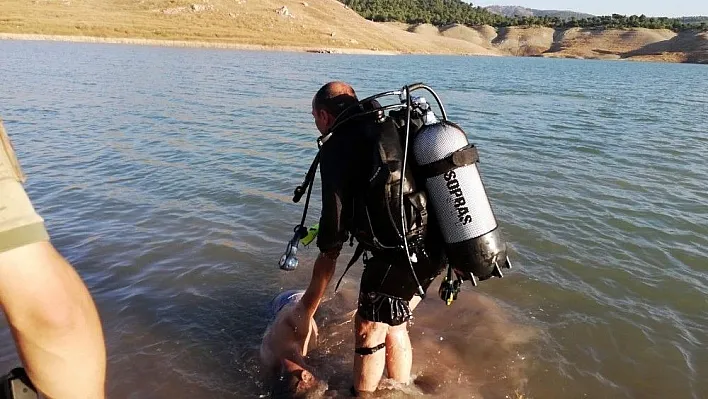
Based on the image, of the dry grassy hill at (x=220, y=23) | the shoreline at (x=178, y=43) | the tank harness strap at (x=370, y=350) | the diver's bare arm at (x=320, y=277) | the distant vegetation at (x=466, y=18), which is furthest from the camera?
the distant vegetation at (x=466, y=18)

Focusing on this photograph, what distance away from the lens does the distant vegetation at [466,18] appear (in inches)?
5182

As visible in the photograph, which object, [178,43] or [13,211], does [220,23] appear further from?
[13,211]

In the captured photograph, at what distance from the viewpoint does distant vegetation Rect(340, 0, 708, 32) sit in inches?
5182

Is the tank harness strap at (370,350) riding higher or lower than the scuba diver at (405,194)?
lower

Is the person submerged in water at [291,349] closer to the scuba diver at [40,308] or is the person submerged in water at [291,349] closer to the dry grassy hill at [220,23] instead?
the scuba diver at [40,308]

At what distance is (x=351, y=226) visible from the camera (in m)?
3.87

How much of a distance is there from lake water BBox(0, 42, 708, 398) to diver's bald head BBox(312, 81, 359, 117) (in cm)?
265

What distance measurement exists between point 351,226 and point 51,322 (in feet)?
8.34

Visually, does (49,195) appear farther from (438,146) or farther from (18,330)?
(18,330)

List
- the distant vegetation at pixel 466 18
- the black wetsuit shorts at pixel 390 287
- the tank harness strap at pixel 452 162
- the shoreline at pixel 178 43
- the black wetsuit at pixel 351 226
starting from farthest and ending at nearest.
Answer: the distant vegetation at pixel 466 18
the shoreline at pixel 178 43
the black wetsuit shorts at pixel 390 287
the black wetsuit at pixel 351 226
the tank harness strap at pixel 452 162

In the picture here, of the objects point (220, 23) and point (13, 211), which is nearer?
point (13, 211)

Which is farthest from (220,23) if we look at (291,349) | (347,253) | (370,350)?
(370,350)

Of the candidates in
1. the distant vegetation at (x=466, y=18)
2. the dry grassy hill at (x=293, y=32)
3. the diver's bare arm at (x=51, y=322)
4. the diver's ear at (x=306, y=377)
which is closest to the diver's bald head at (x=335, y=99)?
the diver's ear at (x=306, y=377)

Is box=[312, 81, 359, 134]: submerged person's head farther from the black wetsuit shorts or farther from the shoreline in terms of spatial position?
the shoreline
